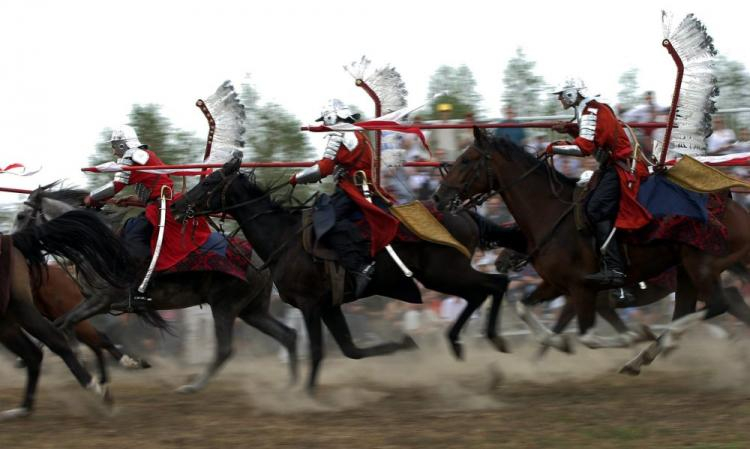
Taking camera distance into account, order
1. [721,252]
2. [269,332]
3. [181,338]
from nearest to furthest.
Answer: [721,252], [269,332], [181,338]

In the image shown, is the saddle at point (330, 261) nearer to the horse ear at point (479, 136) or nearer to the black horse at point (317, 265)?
the black horse at point (317, 265)

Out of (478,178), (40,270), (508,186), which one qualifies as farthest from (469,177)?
(40,270)

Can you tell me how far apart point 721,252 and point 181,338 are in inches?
219

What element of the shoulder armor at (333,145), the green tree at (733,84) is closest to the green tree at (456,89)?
the green tree at (733,84)

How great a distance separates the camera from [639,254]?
820cm

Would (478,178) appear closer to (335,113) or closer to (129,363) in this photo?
(335,113)

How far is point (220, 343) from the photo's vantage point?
29.7 ft

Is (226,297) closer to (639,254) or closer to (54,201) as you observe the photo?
(54,201)

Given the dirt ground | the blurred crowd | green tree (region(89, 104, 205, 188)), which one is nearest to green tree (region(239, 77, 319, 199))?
green tree (region(89, 104, 205, 188))

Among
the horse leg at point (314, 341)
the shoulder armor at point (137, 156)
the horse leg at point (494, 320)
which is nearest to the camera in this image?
the horse leg at point (314, 341)

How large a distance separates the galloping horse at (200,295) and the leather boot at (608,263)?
2.41 metres

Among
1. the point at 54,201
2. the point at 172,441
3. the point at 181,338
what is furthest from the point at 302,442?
the point at 181,338

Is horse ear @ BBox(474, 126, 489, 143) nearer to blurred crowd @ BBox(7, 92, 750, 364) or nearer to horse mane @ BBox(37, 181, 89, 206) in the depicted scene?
blurred crowd @ BBox(7, 92, 750, 364)

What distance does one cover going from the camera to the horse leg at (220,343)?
896 cm
